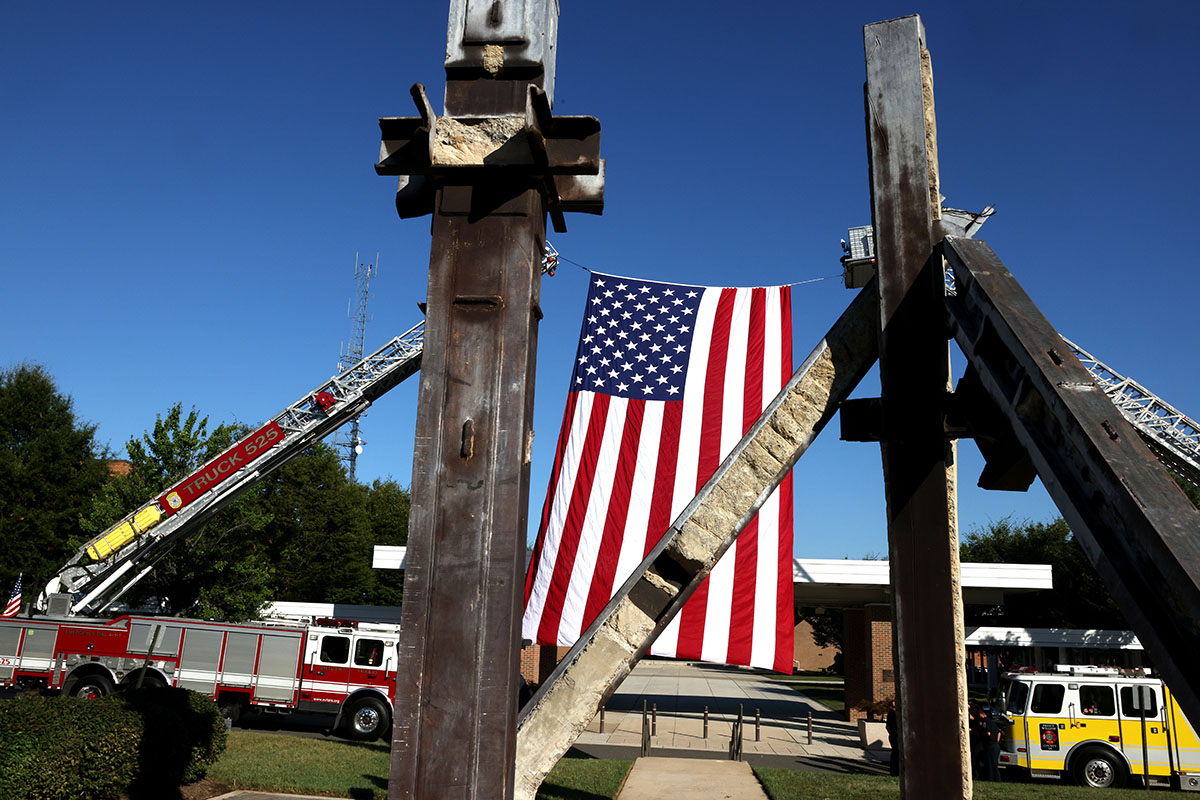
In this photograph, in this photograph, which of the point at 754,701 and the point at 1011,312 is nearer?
the point at 1011,312

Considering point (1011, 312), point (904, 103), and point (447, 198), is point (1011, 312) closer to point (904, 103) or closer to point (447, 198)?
point (904, 103)

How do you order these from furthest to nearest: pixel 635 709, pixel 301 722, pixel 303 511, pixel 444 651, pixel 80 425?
1. pixel 303 511
2. pixel 80 425
3. pixel 635 709
4. pixel 301 722
5. pixel 444 651

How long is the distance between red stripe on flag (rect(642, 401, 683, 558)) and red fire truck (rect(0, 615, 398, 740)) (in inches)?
373

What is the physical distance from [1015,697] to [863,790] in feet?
20.1

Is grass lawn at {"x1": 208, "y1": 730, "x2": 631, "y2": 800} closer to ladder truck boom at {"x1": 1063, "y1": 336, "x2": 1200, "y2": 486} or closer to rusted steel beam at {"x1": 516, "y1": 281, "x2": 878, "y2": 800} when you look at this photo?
rusted steel beam at {"x1": 516, "y1": 281, "x2": 878, "y2": 800}

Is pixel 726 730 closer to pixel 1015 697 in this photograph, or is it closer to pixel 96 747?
pixel 1015 697

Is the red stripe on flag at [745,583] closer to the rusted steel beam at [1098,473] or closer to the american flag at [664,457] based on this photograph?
the american flag at [664,457]

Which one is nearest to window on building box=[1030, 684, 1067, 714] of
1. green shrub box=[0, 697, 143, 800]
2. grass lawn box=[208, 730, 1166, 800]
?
grass lawn box=[208, 730, 1166, 800]

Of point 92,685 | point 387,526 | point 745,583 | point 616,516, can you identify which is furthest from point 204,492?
point 387,526

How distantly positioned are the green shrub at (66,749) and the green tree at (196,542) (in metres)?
22.6

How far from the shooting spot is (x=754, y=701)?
31.1m

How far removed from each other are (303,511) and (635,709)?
28222mm

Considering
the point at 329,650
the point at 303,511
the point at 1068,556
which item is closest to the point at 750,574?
the point at 329,650

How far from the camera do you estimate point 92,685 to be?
19016 mm
